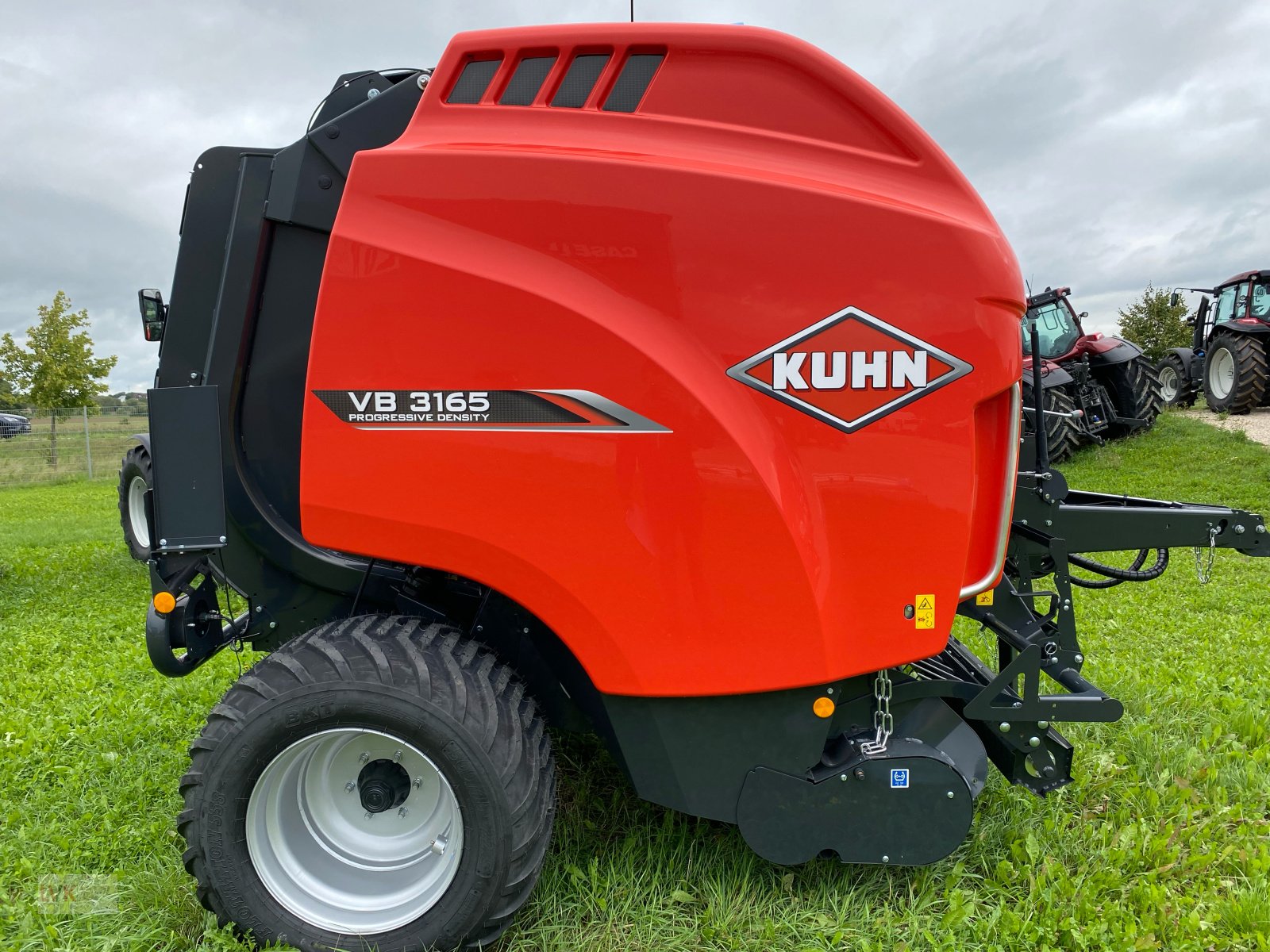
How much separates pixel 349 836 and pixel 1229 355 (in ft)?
51.3

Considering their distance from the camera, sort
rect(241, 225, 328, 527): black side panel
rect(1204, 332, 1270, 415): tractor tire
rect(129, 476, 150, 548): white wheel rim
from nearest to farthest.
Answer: rect(241, 225, 328, 527): black side panel → rect(129, 476, 150, 548): white wheel rim → rect(1204, 332, 1270, 415): tractor tire

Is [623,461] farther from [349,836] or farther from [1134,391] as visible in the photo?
[1134,391]

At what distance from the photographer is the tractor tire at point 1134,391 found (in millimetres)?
11852

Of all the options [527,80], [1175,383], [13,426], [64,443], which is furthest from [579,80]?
[13,426]

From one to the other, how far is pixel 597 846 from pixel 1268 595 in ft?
17.1

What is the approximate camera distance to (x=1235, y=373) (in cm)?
1295

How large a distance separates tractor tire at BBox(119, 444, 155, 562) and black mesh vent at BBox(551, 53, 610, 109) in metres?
6.00

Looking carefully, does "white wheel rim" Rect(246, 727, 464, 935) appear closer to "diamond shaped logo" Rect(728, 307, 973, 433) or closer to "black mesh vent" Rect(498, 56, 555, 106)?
"diamond shaped logo" Rect(728, 307, 973, 433)

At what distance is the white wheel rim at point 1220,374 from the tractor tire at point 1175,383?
3.87 feet

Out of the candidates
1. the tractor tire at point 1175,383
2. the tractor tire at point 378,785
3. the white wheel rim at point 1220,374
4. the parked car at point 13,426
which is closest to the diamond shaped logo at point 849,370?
the tractor tire at point 378,785

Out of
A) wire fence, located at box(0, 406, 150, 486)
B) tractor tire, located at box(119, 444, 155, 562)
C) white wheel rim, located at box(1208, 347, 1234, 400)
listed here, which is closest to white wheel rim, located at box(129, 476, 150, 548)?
tractor tire, located at box(119, 444, 155, 562)

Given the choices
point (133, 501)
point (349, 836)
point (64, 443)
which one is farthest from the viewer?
point (64, 443)

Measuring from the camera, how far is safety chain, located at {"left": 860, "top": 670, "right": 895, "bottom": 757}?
224 cm

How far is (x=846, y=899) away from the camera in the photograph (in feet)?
7.70
